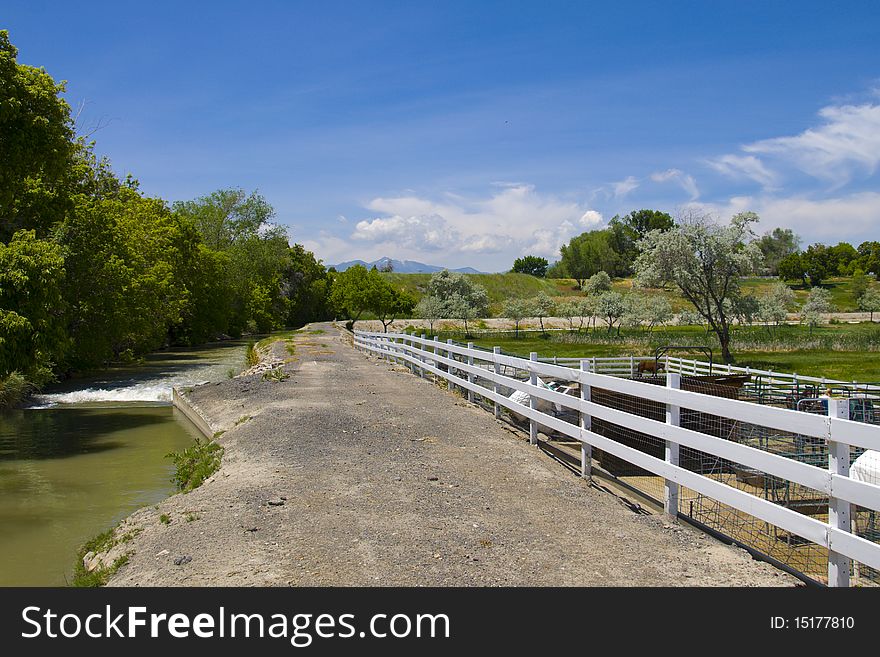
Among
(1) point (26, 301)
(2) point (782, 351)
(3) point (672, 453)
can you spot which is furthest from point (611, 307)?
(3) point (672, 453)

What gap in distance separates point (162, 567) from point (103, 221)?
27.9m

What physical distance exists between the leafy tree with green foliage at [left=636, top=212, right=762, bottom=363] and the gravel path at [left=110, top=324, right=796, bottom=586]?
2425cm

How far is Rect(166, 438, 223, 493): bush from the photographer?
9781mm

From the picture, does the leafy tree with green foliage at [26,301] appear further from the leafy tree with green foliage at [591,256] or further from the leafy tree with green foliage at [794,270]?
the leafy tree with green foliage at [794,270]

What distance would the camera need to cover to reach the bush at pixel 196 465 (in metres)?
9.78

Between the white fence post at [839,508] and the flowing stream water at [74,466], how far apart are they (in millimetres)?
6736

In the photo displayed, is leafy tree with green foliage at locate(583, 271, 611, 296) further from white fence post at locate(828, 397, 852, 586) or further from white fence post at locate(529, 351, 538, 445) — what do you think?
white fence post at locate(828, 397, 852, 586)

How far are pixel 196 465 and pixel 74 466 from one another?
4.56 meters

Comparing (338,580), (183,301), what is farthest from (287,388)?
(183,301)

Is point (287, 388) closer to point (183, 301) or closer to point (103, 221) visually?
point (103, 221)

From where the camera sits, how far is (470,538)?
5.81 meters

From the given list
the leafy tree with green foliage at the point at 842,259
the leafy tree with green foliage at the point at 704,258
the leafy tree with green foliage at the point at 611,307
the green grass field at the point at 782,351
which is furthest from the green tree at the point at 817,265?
the leafy tree with green foliage at the point at 704,258

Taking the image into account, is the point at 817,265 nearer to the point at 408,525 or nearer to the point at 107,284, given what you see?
the point at 107,284

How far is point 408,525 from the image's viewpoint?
20.4ft
